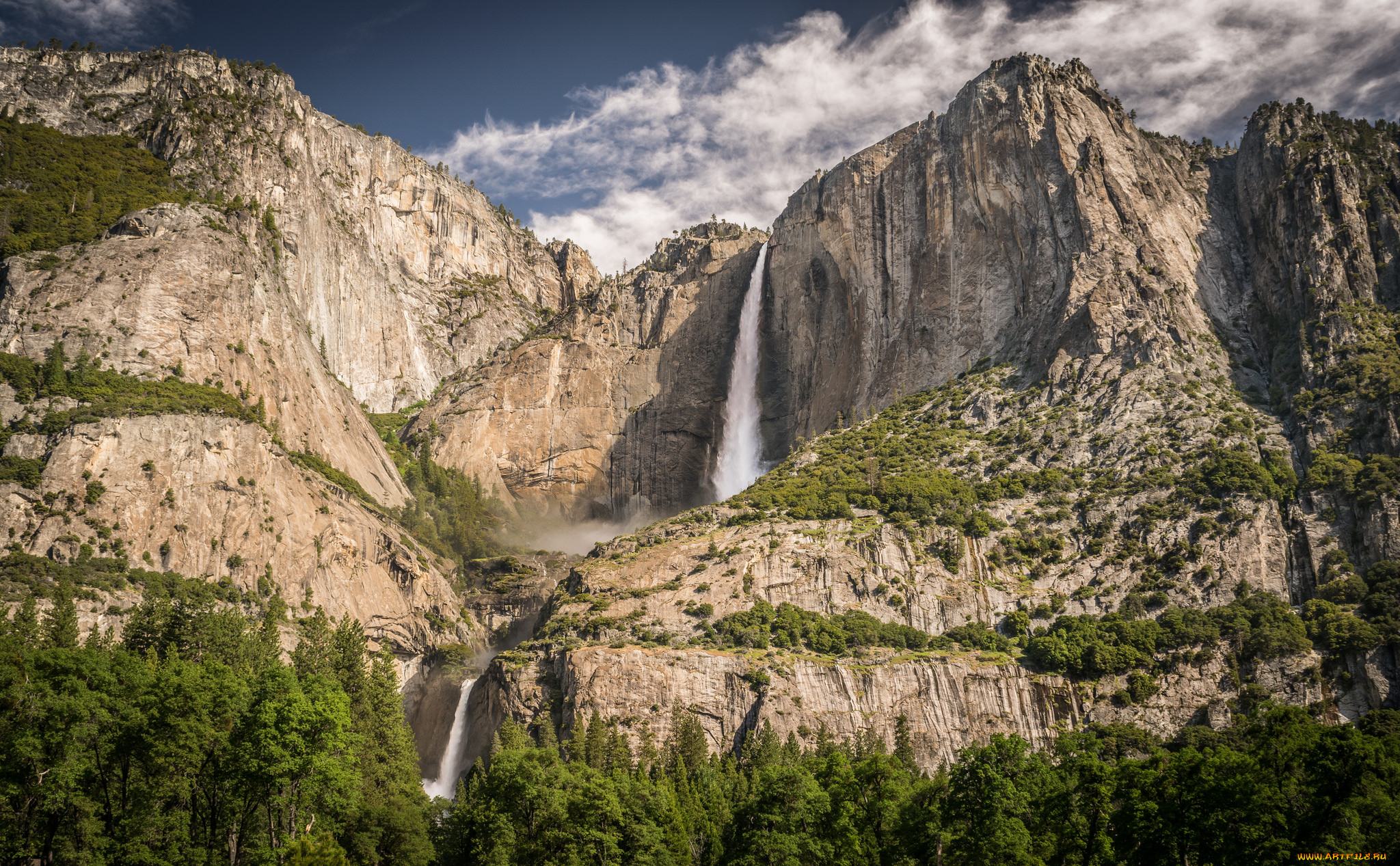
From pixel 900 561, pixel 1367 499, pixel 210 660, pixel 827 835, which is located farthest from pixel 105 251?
pixel 1367 499

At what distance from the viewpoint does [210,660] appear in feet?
178

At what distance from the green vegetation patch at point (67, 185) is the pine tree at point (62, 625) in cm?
5078

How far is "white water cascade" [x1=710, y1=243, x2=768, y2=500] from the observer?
147750 mm

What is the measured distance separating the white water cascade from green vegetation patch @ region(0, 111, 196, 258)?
76072mm

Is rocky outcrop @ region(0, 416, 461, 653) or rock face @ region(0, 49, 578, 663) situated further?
rock face @ region(0, 49, 578, 663)

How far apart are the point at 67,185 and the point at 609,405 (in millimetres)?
74273

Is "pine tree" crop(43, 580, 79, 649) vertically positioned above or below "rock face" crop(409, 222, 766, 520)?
below

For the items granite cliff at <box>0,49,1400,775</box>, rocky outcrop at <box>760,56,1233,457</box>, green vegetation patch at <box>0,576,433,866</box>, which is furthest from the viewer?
rocky outcrop at <box>760,56,1233,457</box>

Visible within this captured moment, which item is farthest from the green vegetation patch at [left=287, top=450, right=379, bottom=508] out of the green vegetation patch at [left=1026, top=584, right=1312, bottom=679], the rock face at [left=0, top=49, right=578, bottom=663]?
the green vegetation patch at [left=1026, top=584, right=1312, bottom=679]

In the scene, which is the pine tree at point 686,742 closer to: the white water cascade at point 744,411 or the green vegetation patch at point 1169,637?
the green vegetation patch at point 1169,637

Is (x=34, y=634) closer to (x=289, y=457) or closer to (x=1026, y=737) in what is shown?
(x=289, y=457)

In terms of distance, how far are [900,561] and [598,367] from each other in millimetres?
75710

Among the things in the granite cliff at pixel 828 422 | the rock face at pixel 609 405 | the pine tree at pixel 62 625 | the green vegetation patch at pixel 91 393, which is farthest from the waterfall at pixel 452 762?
the rock face at pixel 609 405

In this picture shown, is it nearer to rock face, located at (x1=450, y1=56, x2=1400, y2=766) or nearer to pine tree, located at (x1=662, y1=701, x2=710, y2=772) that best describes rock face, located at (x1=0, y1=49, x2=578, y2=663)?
rock face, located at (x1=450, y1=56, x2=1400, y2=766)
